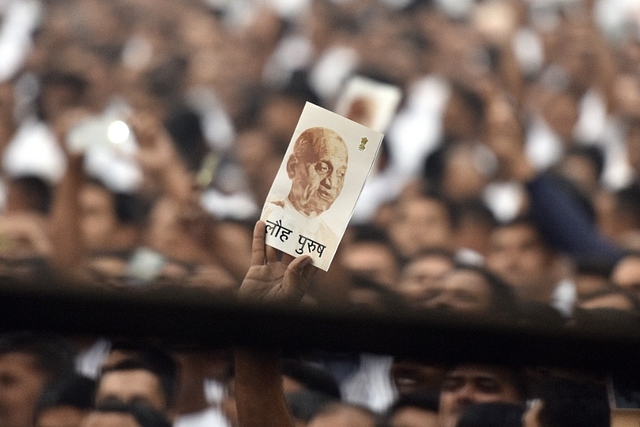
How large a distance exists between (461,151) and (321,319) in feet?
4.46

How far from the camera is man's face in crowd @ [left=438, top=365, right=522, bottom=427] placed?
3.35 ft

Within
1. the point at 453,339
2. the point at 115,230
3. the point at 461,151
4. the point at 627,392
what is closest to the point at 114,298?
the point at 453,339

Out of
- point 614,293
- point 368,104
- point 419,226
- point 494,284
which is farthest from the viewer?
point 368,104

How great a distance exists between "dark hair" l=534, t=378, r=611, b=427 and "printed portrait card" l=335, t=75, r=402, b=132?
85 cm

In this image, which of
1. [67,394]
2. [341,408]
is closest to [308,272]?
[341,408]

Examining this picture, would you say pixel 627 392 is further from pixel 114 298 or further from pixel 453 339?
pixel 114 298

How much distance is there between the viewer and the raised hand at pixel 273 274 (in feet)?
3.08

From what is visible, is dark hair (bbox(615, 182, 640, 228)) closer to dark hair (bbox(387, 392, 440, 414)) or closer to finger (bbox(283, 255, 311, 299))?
dark hair (bbox(387, 392, 440, 414))

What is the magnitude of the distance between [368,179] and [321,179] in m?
0.89

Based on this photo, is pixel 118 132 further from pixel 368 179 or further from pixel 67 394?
pixel 67 394

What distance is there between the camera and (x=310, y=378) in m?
1.08

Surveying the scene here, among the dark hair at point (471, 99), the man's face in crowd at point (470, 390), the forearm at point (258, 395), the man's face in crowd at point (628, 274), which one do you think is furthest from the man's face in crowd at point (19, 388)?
the dark hair at point (471, 99)

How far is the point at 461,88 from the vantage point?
6.70 feet

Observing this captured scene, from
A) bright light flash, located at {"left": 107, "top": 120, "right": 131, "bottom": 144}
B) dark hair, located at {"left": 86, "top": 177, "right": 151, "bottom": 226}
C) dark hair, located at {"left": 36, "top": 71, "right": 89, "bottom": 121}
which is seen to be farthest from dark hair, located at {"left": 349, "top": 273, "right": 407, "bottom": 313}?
dark hair, located at {"left": 36, "top": 71, "right": 89, "bottom": 121}
